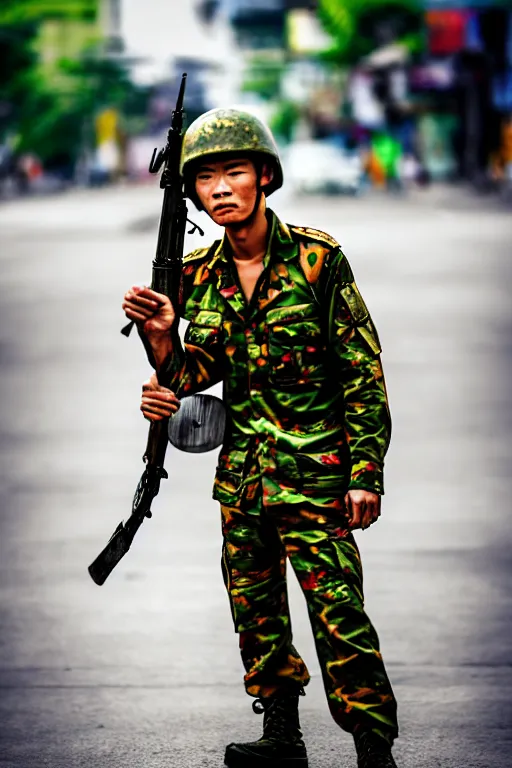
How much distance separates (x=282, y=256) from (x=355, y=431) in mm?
457

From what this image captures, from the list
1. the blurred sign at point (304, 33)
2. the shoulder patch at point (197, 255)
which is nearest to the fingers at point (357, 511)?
the shoulder patch at point (197, 255)

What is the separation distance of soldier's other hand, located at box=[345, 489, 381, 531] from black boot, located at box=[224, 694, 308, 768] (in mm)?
592

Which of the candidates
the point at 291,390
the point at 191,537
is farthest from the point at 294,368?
the point at 191,537

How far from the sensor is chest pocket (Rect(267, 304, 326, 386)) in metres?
3.94

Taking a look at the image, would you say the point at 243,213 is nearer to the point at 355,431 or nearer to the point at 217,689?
the point at 355,431

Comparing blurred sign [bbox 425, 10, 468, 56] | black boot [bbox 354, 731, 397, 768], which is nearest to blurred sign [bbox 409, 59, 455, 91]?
blurred sign [bbox 425, 10, 468, 56]

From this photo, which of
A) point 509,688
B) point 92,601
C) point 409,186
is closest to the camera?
point 509,688

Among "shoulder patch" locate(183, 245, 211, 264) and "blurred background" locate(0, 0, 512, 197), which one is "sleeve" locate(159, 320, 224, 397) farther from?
"blurred background" locate(0, 0, 512, 197)

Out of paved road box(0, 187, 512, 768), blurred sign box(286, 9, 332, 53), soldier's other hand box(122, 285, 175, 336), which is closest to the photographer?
soldier's other hand box(122, 285, 175, 336)

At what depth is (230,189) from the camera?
3887 millimetres

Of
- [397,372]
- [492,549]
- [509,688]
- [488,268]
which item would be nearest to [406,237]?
[488,268]

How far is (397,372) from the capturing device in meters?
12.2

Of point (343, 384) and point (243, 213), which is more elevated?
point (243, 213)

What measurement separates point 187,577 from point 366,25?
78.2 metres
